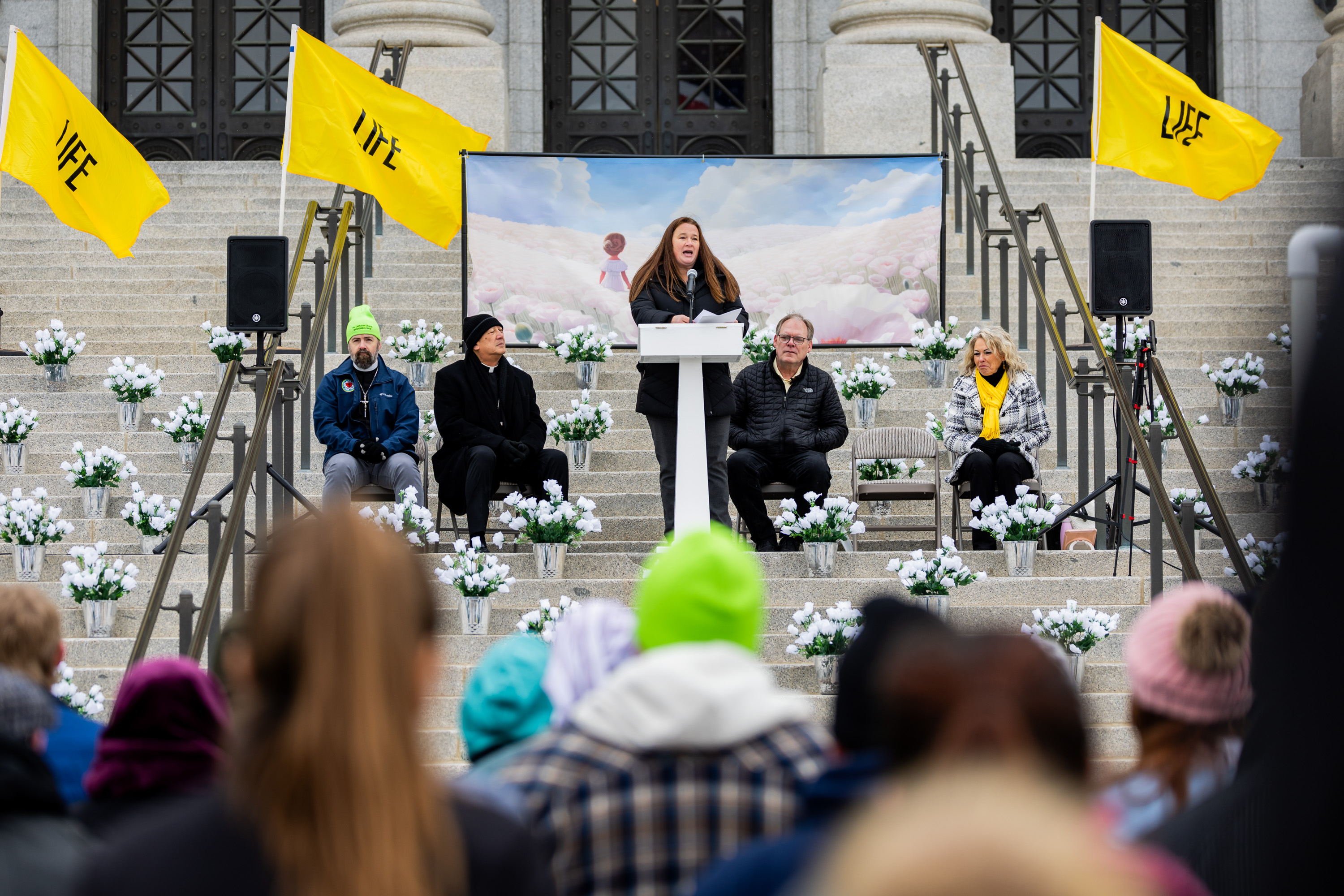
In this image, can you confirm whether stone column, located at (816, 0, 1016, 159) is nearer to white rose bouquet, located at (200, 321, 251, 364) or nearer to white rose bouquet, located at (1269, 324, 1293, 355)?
white rose bouquet, located at (1269, 324, 1293, 355)

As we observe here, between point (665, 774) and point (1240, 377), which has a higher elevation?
point (1240, 377)

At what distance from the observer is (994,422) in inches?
373

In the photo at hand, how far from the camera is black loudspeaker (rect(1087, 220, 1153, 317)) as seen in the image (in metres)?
9.93

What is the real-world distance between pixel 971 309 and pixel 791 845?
1141cm

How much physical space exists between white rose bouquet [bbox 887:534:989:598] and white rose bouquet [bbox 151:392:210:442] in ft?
13.9

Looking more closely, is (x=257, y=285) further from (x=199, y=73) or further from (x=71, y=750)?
(x=199, y=73)

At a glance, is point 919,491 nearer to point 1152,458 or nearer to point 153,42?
point 1152,458

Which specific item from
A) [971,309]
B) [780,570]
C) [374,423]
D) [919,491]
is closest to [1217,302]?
[971,309]

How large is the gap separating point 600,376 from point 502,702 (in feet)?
28.7

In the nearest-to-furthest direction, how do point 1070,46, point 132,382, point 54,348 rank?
point 132,382
point 54,348
point 1070,46

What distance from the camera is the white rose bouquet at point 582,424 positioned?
10.1m

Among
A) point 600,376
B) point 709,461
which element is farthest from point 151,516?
point 600,376

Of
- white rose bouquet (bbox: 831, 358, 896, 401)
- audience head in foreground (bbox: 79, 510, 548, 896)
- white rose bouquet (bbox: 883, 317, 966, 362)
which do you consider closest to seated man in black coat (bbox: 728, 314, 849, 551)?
white rose bouquet (bbox: 831, 358, 896, 401)

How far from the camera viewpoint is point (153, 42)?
18.9 metres
